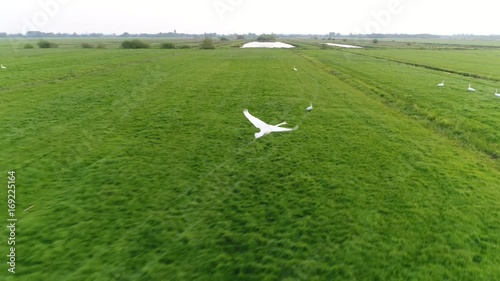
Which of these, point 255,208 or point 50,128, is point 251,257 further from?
point 50,128

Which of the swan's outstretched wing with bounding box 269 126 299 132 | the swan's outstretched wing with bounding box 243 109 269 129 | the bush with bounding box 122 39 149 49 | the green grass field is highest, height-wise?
the bush with bounding box 122 39 149 49

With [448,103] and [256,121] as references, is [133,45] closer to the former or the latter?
[256,121]

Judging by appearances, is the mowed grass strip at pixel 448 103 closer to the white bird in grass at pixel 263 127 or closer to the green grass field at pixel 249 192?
the green grass field at pixel 249 192

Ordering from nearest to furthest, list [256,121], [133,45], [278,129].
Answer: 1. [278,129]
2. [256,121]
3. [133,45]

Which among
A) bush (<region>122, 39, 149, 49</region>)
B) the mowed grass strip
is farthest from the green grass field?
bush (<region>122, 39, 149, 49</region>)

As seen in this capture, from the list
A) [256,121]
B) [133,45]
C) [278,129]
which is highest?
[133,45]

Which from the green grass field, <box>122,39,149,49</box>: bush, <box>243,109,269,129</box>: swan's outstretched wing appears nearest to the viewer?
the green grass field

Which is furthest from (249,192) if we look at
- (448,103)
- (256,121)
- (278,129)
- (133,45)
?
(133,45)

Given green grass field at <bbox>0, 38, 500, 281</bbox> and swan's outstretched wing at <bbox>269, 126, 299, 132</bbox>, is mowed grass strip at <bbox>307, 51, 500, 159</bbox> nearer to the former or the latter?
green grass field at <bbox>0, 38, 500, 281</bbox>
